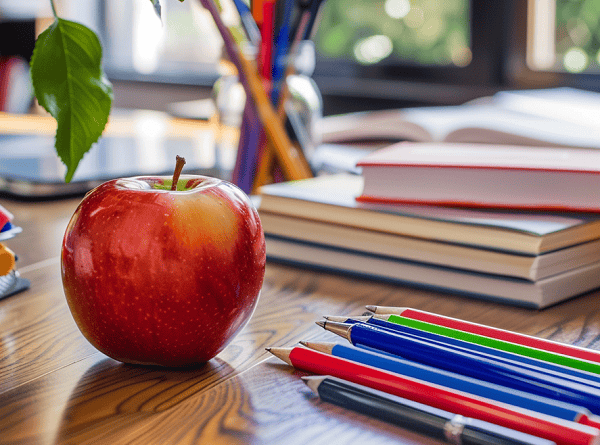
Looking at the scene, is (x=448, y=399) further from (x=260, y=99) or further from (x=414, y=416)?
(x=260, y=99)

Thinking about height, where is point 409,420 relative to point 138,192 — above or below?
below

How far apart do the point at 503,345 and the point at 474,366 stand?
0.15 feet

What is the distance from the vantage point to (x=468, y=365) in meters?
0.38

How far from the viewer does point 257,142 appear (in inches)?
34.4

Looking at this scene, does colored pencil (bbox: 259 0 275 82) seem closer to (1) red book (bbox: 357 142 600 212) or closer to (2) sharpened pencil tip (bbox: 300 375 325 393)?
(1) red book (bbox: 357 142 600 212)

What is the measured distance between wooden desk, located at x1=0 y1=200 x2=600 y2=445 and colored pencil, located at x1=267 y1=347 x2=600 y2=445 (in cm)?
2

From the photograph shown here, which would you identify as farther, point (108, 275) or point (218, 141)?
point (218, 141)

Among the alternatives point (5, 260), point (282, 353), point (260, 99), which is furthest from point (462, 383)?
point (260, 99)

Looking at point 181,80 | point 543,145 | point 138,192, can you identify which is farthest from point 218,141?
point 181,80

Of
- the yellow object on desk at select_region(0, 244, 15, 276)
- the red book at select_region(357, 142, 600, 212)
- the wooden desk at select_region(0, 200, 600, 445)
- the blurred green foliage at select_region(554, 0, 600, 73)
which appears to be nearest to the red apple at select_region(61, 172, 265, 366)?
the wooden desk at select_region(0, 200, 600, 445)

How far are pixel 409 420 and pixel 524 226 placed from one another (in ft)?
0.89

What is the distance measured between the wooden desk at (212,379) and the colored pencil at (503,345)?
0.08m

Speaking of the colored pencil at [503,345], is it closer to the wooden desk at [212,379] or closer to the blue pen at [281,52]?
the wooden desk at [212,379]

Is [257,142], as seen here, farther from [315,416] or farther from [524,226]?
[315,416]
